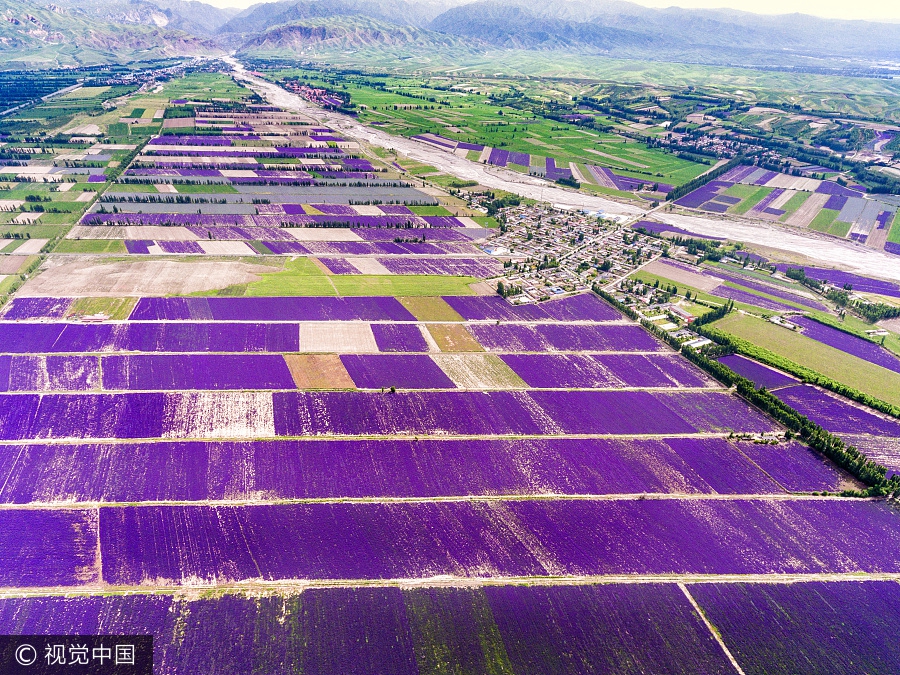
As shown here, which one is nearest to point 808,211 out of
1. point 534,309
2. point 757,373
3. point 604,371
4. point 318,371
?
point 757,373

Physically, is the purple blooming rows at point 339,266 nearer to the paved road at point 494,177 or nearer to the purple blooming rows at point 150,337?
the purple blooming rows at point 150,337

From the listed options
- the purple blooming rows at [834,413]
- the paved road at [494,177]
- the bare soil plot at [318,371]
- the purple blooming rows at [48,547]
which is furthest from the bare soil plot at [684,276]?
the purple blooming rows at [48,547]

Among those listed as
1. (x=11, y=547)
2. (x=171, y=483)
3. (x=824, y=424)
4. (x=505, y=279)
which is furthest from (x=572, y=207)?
(x=11, y=547)

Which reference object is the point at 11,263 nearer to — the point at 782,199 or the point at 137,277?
the point at 137,277

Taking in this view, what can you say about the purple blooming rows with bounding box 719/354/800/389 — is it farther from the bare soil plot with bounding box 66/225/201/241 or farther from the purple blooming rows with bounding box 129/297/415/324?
the bare soil plot with bounding box 66/225/201/241

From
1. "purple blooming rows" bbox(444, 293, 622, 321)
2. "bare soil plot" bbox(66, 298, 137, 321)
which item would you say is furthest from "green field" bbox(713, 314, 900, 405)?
"bare soil plot" bbox(66, 298, 137, 321)

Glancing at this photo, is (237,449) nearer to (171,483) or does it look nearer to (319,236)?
(171,483)
